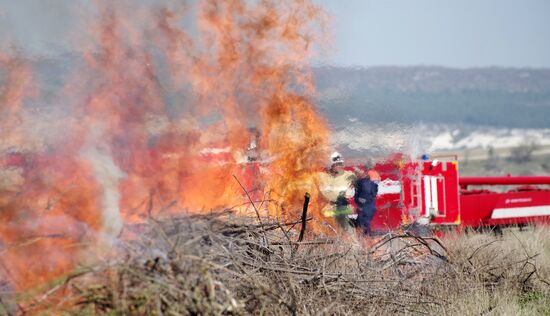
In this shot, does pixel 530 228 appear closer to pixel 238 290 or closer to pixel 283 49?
pixel 283 49

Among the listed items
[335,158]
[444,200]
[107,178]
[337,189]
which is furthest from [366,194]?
[107,178]

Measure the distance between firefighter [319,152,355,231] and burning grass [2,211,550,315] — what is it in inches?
81.7

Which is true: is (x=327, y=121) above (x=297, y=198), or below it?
above

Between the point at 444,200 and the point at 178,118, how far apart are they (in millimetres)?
5838

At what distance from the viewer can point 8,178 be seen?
8.70 metres

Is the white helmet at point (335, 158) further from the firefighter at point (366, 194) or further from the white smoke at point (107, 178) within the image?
the white smoke at point (107, 178)

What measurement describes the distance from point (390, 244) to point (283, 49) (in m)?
4.13

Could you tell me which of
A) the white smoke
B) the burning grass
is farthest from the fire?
the burning grass

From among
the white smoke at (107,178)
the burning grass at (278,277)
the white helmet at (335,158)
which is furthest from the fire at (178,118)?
the burning grass at (278,277)

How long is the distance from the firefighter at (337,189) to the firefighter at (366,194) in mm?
135

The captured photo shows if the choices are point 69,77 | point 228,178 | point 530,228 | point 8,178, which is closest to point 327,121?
point 228,178

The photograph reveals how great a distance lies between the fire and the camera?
27.1 feet

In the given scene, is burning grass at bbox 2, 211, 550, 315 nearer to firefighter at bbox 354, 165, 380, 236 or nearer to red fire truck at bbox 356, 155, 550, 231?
firefighter at bbox 354, 165, 380, 236

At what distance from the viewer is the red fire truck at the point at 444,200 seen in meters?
12.7
